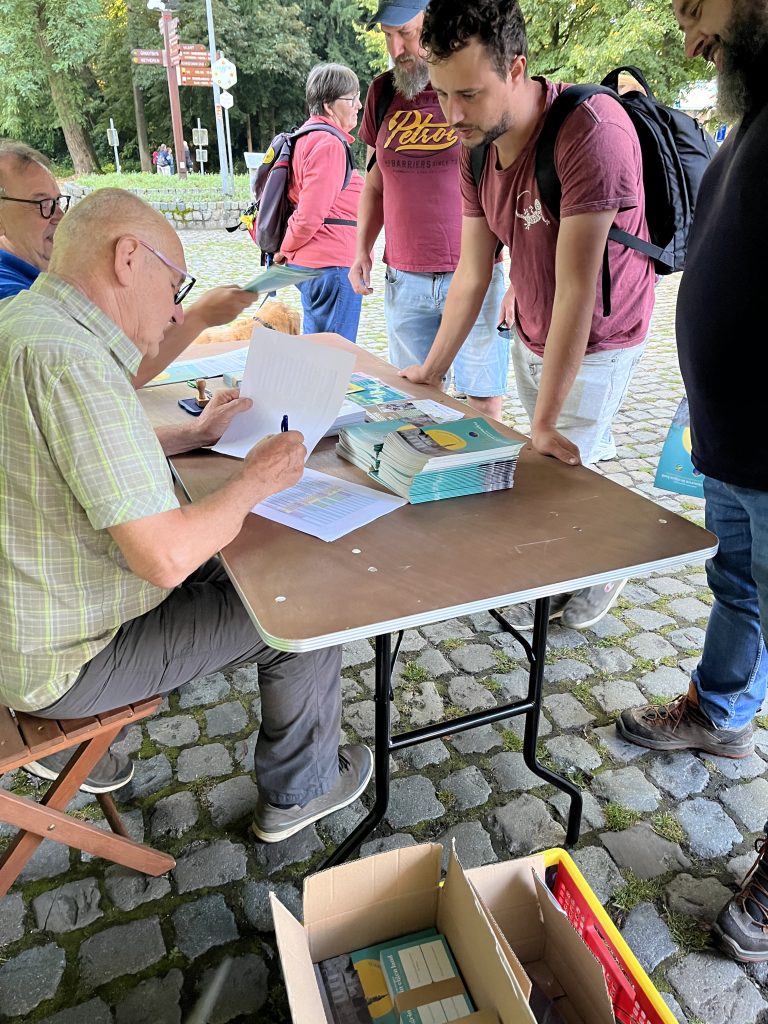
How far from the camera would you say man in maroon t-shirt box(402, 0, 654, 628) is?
Answer: 1.76 meters

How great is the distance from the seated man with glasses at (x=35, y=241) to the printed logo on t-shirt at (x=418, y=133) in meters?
1.38

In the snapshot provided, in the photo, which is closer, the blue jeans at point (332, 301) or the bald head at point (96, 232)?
the bald head at point (96, 232)

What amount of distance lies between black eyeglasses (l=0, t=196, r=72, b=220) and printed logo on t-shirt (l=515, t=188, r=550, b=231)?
135cm

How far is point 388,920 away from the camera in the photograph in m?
1.33

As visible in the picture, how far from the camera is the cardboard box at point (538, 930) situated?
1.20 meters

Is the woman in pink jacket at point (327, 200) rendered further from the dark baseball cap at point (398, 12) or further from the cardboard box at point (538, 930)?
the cardboard box at point (538, 930)

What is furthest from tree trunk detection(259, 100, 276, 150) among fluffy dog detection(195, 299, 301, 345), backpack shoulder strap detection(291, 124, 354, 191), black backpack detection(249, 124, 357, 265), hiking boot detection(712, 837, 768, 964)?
hiking boot detection(712, 837, 768, 964)

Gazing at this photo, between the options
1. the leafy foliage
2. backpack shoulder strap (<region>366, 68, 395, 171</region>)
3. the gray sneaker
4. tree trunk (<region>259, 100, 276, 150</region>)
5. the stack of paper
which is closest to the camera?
the stack of paper

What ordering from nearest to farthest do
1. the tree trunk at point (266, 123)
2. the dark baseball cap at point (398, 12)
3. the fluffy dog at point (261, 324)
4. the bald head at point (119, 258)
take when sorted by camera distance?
the bald head at point (119, 258), the dark baseball cap at point (398, 12), the fluffy dog at point (261, 324), the tree trunk at point (266, 123)

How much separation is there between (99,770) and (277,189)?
341 cm

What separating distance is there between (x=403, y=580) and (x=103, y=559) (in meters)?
0.57

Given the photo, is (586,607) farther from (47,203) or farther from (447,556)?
(47,203)

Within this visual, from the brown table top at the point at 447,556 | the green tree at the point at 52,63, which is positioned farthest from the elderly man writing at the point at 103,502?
the green tree at the point at 52,63

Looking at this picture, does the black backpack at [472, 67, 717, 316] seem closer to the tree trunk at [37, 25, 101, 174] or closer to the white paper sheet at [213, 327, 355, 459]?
the white paper sheet at [213, 327, 355, 459]
